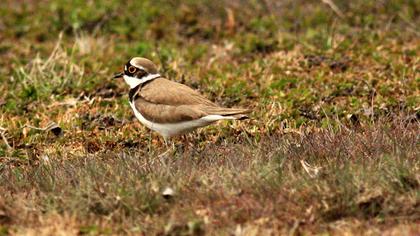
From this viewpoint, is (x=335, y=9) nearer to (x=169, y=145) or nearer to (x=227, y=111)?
(x=169, y=145)

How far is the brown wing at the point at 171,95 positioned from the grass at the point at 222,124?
47 cm

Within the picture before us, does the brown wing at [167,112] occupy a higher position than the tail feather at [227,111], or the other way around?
the tail feather at [227,111]

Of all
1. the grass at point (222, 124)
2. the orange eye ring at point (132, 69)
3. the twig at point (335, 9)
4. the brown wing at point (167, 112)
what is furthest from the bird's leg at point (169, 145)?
the twig at point (335, 9)

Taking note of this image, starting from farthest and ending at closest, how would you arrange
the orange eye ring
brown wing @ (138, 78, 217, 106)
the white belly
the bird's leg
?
the orange eye ring, brown wing @ (138, 78, 217, 106), the bird's leg, the white belly

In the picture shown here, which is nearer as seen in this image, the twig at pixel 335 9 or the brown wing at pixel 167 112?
the brown wing at pixel 167 112

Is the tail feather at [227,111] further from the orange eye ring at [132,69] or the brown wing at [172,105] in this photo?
the orange eye ring at [132,69]

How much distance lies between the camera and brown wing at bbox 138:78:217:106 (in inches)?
327

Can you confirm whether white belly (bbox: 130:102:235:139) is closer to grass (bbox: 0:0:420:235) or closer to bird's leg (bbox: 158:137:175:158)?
bird's leg (bbox: 158:137:175:158)

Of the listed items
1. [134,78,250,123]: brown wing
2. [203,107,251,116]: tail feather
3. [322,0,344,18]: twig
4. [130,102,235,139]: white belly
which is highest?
[203,107,251,116]: tail feather

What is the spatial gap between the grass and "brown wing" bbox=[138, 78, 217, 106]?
1.54 ft

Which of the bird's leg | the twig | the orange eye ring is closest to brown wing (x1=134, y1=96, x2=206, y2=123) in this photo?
the bird's leg

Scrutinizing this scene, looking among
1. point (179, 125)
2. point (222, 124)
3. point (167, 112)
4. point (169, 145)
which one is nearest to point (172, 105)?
point (167, 112)

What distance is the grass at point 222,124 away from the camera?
6.30m

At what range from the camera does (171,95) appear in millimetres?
8367
